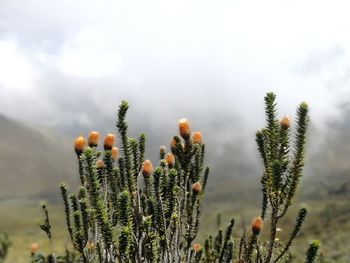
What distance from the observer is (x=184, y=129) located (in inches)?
185

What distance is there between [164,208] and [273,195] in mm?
1285

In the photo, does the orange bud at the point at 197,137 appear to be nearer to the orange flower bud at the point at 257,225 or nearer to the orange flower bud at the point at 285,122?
the orange flower bud at the point at 257,225

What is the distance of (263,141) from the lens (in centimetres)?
498

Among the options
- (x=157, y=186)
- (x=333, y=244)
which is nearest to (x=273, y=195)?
(x=157, y=186)

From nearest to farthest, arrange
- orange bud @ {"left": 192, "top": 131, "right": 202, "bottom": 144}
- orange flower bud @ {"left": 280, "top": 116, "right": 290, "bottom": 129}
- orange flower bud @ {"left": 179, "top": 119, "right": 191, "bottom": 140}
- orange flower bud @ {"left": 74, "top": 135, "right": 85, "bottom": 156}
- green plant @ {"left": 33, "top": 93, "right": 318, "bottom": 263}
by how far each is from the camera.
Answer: green plant @ {"left": 33, "top": 93, "right": 318, "bottom": 263}, orange flower bud @ {"left": 280, "top": 116, "right": 290, "bottom": 129}, orange flower bud @ {"left": 179, "top": 119, "right": 191, "bottom": 140}, orange flower bud @ {"left": 74, "top": 135, "right": 85, "bottom": 156}, orange bud @ {"left": 192, "top": 131, "right": 202, "bottom": 144}

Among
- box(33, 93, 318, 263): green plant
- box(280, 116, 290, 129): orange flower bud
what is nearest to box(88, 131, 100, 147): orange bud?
box(33, 93, 318, 263): green plant

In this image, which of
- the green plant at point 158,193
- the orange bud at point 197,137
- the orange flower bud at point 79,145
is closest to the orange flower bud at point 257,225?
the green plant at point 158,193

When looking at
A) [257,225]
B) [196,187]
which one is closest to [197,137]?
[196,187]

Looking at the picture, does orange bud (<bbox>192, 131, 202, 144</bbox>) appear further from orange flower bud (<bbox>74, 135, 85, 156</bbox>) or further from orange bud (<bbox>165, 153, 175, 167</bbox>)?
orange flower bud (<bbox>74, 135, 85, 156</bbox>)

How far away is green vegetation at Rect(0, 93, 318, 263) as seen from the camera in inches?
164

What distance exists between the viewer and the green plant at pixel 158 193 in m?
Answer: 4.17

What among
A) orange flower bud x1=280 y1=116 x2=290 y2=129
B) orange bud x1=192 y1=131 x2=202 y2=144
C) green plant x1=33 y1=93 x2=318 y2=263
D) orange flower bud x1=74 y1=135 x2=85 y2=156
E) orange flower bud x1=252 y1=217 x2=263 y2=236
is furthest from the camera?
orange bud x1=192 y1=131 x2=202 y2=144

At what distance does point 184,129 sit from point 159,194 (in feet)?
2.25

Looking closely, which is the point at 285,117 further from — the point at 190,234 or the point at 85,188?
the point at 85,188
